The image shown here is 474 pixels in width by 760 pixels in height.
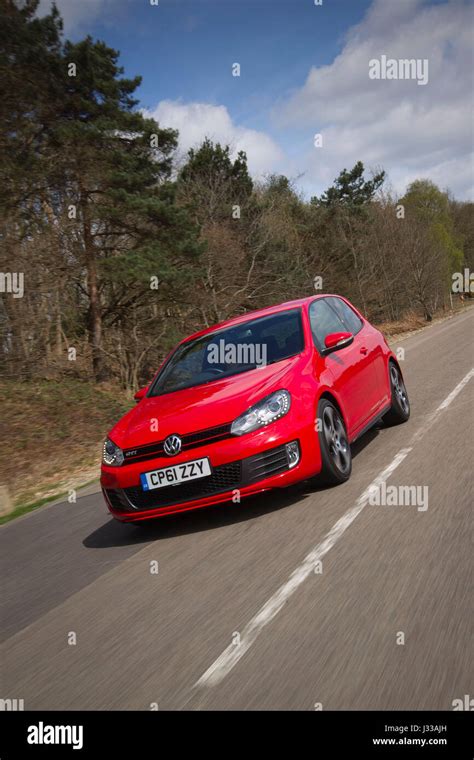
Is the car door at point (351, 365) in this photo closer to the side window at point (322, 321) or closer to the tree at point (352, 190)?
the side window at point (322, 321)

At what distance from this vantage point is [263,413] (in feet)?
17.9

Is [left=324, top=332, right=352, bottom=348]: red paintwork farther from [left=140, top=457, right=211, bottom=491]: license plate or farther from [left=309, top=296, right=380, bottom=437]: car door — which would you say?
[left=140, top=457, right=211, bottom=491]: license plate

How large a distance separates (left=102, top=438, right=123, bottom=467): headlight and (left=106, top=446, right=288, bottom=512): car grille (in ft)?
0.93

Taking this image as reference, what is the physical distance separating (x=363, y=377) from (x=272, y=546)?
286 cm

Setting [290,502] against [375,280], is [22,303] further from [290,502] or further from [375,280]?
[375,280]

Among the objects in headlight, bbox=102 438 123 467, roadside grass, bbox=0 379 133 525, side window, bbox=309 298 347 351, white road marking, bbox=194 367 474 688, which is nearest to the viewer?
white road marking, bbox=194 367 474 688

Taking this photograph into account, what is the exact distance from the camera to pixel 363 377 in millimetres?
7152

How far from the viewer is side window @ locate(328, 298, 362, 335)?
25.9 feet

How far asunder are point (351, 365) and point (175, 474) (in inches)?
92.6

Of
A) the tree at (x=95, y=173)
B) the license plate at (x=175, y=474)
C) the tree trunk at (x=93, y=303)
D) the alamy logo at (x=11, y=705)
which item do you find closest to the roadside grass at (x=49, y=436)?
the license plate at (x=175, y=474)

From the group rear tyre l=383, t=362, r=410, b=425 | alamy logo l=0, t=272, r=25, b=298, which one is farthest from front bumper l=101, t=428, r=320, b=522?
alamy logo l=0, t=272, r=25, b=298

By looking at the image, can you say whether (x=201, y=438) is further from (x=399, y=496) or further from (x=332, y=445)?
(x=399, y=496)

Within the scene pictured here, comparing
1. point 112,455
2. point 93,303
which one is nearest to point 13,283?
point 93,303
